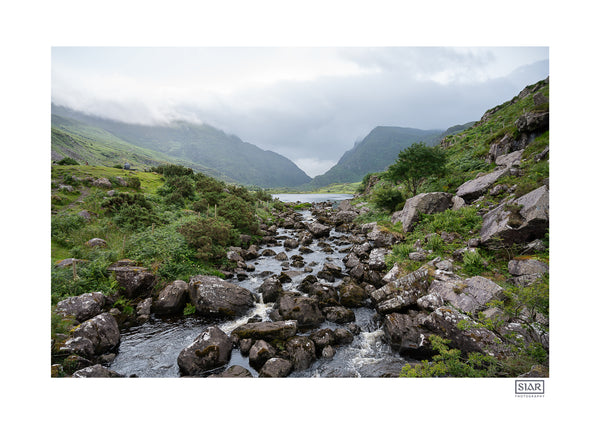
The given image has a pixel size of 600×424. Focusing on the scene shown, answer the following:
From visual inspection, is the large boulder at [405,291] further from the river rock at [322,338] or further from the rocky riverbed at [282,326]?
the river rock at [322,338]

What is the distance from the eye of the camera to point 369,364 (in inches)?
308

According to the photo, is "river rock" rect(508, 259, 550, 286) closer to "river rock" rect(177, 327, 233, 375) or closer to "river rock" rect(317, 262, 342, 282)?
"river rock" rect(317, 262, 342, 282)

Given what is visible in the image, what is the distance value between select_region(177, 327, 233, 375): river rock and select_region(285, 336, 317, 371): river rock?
7.74ft

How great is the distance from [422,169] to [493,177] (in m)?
8.14

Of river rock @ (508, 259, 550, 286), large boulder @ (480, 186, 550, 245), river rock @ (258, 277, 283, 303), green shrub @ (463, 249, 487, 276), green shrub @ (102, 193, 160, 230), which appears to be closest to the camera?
river rock @ (508, 259, 550, 286)

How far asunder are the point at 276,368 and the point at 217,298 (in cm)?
502

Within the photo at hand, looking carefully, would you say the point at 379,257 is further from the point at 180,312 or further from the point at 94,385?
the point at 94,385

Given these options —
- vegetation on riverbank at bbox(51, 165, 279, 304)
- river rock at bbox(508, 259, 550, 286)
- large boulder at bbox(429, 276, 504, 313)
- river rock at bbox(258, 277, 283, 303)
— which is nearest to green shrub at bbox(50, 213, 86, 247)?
vegetation on riverbank at bbox(51, 165, 279, 304)

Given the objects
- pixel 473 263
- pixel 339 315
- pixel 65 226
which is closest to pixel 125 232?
pixel 65 226

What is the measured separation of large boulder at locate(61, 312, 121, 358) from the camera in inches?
287

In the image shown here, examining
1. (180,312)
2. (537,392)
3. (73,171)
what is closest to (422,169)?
(537,392)

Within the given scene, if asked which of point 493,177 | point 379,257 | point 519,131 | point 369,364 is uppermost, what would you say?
point 519,131
